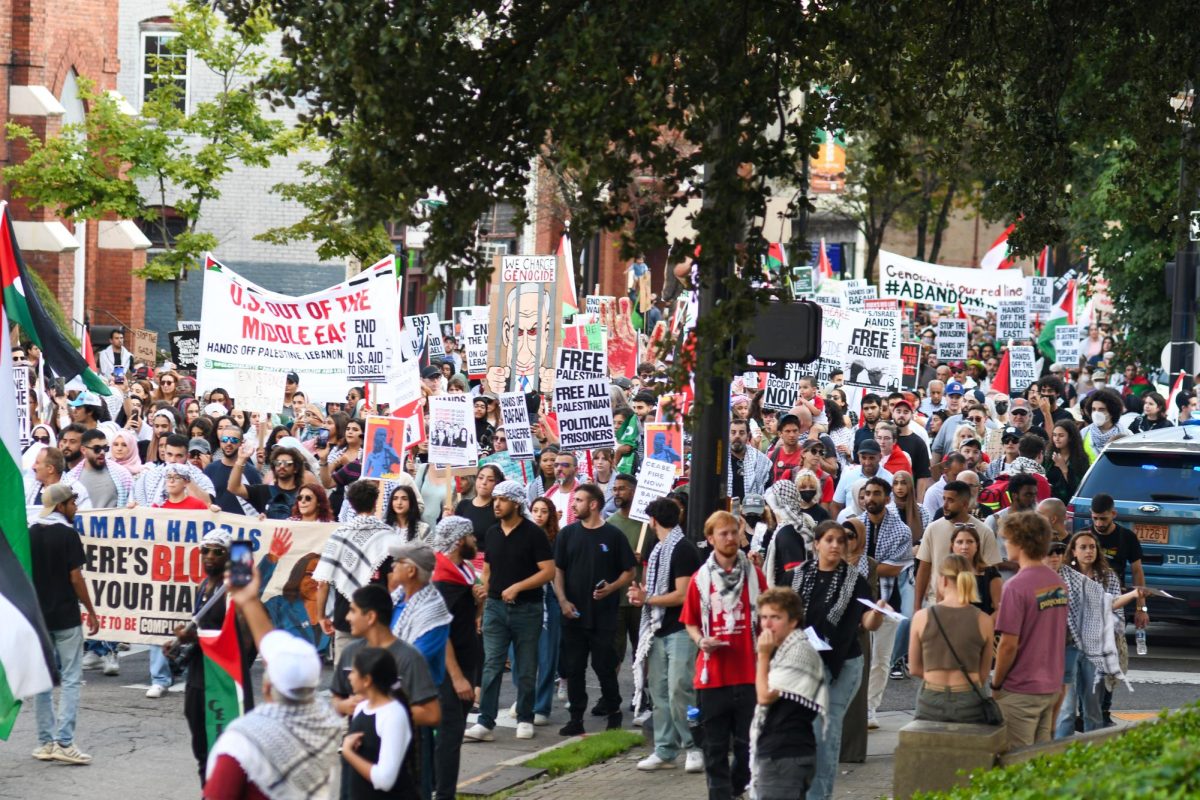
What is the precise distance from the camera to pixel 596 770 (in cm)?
1158

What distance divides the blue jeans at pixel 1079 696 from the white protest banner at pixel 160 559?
530 centimetres

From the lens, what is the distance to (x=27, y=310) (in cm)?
1188

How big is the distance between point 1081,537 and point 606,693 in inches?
137

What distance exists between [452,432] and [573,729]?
4058 millimetres

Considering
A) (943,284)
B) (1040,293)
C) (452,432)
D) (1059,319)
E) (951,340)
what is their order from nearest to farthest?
(452,432) → (951,340) → (943,284) → (1040,293) → (1059,319)

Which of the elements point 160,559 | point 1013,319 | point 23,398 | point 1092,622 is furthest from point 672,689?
point 1013,319

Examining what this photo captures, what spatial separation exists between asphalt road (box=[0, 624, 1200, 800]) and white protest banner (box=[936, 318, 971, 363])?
1460 centimetres

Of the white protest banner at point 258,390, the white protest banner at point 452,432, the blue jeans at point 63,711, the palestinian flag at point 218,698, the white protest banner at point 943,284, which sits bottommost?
the blue jeans at point 63,711

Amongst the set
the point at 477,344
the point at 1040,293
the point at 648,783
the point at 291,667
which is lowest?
the point at 648,783

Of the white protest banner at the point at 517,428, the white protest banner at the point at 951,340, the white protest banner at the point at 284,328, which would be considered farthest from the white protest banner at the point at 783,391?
the white protest banner at the point at 951,340

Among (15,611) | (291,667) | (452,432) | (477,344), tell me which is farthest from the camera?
(477,344)

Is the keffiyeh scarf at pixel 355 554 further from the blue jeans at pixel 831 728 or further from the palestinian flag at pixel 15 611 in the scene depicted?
the blue jeans at pixel 831 728

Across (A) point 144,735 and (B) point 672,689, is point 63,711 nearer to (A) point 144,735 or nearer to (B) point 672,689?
(A) point 144,735

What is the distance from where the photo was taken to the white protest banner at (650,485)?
45.1 ft
